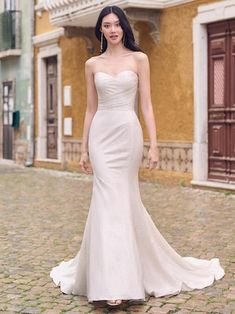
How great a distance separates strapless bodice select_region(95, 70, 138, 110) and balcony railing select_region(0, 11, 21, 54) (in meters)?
15.5

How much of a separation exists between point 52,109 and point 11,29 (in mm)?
3211

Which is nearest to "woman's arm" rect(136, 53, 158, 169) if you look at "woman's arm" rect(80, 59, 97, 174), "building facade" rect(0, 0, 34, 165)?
"woman's arm" rect(80, 59, 97, 174)

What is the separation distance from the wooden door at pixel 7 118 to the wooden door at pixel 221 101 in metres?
9.59

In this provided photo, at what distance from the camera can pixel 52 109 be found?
1830 centimetres

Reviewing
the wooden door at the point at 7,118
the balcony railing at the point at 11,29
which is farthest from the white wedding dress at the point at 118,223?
the wooden door at the point at 7,118

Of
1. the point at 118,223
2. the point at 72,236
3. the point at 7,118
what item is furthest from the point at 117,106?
the point at 7,118

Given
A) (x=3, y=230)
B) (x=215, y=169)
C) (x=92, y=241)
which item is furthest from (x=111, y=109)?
(x=215, y=169)

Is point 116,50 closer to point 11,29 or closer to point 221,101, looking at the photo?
point 221,101

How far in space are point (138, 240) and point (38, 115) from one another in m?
14.2

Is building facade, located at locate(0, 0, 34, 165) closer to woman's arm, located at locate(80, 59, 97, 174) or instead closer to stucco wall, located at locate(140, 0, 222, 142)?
stucco wall, located at locate(140, 0, 222, 142)

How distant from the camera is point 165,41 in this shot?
13.1m

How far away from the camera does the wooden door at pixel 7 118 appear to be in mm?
20625

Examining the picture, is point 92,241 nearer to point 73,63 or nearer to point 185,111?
point 185,111

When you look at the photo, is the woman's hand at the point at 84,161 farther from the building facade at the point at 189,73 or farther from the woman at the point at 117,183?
the building facade at the point at 189,73
